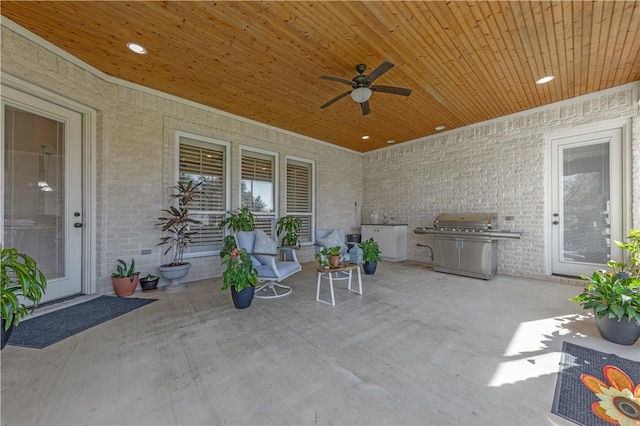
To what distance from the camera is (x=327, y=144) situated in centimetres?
693

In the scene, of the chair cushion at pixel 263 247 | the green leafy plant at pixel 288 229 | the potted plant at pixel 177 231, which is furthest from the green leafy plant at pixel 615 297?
the potted plant at pixel 177 231

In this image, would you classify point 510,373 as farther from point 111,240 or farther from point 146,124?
point 146,124

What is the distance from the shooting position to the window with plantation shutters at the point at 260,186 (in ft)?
17.7

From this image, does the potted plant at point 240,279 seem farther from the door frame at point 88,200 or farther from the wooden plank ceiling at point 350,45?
the wooden plank ceiling at point 350,45

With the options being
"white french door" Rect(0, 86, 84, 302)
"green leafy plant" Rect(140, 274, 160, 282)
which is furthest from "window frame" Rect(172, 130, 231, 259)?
"white french door" Rect(0, 86, 84, 302)

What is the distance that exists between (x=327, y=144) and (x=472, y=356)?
5.79m

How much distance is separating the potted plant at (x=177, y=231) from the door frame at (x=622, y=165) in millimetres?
6097

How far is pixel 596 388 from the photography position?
5.63 feet

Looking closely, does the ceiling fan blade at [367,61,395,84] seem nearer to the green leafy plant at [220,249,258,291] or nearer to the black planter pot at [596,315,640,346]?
the green leafy plant at [220,249,258,291]

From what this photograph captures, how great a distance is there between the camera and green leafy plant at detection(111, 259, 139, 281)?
3671mm

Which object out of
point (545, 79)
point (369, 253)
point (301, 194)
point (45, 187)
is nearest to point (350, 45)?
point (545, 79)

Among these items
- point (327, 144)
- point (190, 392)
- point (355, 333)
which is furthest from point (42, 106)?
point (327, 144)

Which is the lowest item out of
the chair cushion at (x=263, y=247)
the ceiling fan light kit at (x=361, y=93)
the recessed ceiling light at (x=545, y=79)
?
the chair cushion at (x=263, y=247)

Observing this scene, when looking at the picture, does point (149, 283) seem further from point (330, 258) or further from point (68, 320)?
point (330, 258)
